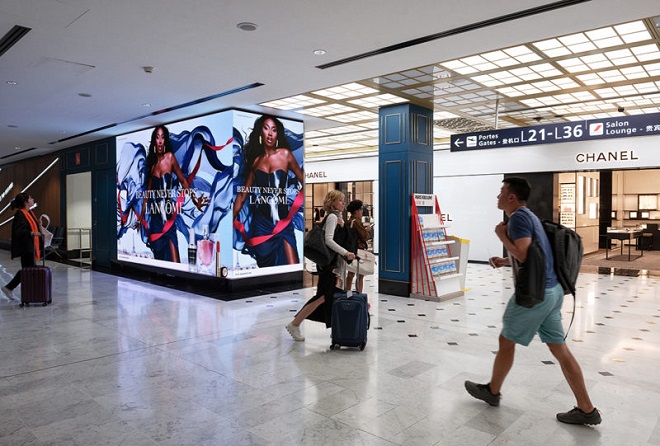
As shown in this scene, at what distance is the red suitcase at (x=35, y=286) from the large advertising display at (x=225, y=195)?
259 cm

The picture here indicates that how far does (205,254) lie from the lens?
8.90m

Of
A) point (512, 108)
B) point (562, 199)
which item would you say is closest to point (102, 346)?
point (512, 108)

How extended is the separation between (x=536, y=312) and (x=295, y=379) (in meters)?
2.01

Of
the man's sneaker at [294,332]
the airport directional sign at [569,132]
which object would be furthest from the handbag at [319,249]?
the airport directional sign at [569,132]

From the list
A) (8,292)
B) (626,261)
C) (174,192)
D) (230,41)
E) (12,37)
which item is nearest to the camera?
(12,37)

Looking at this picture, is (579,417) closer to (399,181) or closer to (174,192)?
(399,181)

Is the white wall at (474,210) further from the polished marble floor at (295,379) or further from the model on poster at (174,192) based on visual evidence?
the model on poster at (174,192)

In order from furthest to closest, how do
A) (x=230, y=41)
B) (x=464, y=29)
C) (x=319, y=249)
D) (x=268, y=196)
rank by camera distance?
1. (x=268, y=196)
2. (x=230, y=41)
3. (x=464, y=29)
4. (x=319, y=249)

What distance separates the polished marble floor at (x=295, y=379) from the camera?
3.08m

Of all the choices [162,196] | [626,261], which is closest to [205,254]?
[162,196]

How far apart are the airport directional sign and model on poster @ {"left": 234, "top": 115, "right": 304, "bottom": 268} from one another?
3324 millimetres

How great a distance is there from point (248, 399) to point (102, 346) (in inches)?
90.3

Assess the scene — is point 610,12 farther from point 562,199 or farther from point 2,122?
point 562,199

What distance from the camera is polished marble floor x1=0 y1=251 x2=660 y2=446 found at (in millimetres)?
3078
